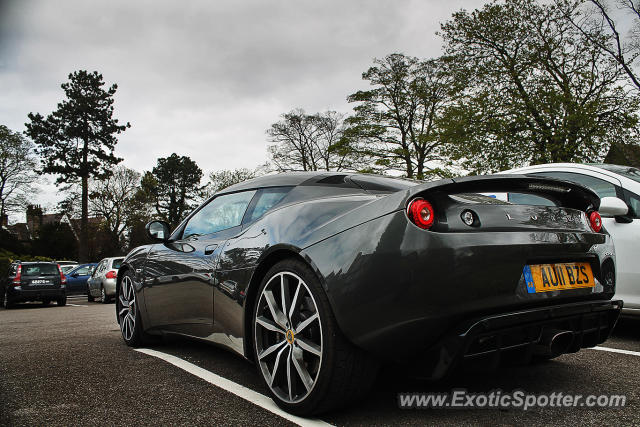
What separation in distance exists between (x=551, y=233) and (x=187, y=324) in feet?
7.99

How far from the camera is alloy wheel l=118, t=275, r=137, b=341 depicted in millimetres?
4403

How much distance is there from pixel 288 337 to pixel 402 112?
28587mm

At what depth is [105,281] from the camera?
1522cm

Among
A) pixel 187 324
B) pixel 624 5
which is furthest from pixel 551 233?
pixel 624 5

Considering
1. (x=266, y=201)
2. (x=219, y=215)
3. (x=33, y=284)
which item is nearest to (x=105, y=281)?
(x=33, y=284)

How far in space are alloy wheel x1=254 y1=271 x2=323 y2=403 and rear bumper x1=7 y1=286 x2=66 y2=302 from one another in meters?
14.7

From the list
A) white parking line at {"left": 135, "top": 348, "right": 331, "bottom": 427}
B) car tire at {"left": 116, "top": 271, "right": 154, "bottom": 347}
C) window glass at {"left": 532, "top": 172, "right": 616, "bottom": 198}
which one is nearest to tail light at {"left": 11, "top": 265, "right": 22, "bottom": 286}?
car tire at {"left": 116, "top": 271, "right": 154, "bottom": 347}

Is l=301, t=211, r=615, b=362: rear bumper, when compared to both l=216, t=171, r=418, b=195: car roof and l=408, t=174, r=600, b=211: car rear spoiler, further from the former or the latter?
l=216, t=171, r=418, b=195: car roof

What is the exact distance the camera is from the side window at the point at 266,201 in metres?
3.05

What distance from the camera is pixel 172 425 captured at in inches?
89.0

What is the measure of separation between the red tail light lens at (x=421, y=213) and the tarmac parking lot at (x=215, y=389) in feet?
2.25

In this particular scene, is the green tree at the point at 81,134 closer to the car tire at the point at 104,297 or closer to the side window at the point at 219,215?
the car tire at the point at 104,297

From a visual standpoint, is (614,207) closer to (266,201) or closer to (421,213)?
(421,213)

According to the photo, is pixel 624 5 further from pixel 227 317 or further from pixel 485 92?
pixel 227 317
